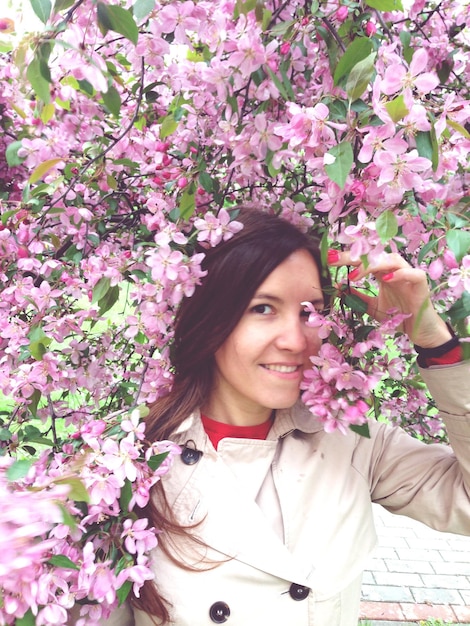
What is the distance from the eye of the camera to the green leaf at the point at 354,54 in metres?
0.76

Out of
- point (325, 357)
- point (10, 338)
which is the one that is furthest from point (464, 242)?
point (10, 338)

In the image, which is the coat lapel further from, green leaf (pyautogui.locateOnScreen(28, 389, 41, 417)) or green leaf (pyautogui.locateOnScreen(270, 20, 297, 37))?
green leaf (pyautogui.locateOnScreen(270, 20, 297, 37))

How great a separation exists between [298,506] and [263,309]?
1.57 ft

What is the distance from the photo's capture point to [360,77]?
0.73 m

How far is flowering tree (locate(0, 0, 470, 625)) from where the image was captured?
751 mm

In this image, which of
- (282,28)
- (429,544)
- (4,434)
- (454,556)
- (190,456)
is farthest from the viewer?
(429,544)

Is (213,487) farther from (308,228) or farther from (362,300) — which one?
(308,228)

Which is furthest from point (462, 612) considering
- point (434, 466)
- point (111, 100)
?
point (111, 100)

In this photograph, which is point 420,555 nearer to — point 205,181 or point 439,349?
point 439,349

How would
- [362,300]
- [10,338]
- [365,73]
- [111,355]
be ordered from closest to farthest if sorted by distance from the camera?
[365,73] → [362,300] → [10,338] → [111,355]

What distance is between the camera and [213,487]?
121cm

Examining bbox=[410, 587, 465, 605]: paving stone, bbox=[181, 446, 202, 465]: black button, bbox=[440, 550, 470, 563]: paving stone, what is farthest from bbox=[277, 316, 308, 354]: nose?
bbox=[440, 550, 470, 563]: paving stone

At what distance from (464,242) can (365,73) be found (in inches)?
11.0

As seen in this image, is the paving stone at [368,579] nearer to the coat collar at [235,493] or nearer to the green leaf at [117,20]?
the coat collar at [235,493]
